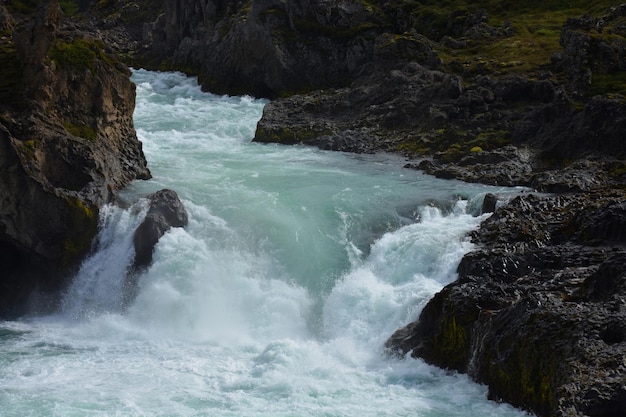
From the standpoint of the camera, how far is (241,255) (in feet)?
104

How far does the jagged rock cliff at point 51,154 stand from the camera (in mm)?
31234

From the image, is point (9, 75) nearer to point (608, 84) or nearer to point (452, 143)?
point (452, 143)

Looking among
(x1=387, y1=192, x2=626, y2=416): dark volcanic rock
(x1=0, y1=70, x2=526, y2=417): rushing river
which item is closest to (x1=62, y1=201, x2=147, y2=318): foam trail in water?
(x1=0, y1=70, x2=526, y2=417): rushing river

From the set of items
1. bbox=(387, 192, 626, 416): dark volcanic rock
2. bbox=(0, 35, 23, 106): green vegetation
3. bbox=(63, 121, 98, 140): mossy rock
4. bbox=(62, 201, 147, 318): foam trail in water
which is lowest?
bbox=(62, 201, 147, 318): foam trail in water

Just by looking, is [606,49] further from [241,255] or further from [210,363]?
[210,363]

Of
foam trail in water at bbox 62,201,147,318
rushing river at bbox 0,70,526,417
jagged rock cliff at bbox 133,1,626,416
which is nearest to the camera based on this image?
jagged rock cliff at bbox 133,1,626,416

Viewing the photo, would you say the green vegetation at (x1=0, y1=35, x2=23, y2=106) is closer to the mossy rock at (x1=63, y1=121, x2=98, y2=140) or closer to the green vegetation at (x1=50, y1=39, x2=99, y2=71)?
the green vegetation at (x1=50, y1=39, x2=99, y2=71)

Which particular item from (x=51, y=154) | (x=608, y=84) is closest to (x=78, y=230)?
(x=51, y=154)

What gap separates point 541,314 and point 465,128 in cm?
2551

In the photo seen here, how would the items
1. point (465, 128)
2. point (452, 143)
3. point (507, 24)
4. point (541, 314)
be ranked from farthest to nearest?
point (507, 24) < point (465, 128) < point (452, 143) < point (541, 314)

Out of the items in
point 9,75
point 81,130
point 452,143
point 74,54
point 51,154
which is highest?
point 74,54

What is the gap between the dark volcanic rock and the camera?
796 inches

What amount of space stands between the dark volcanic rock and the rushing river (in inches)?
34.5

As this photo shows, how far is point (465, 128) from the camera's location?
1837 inches
